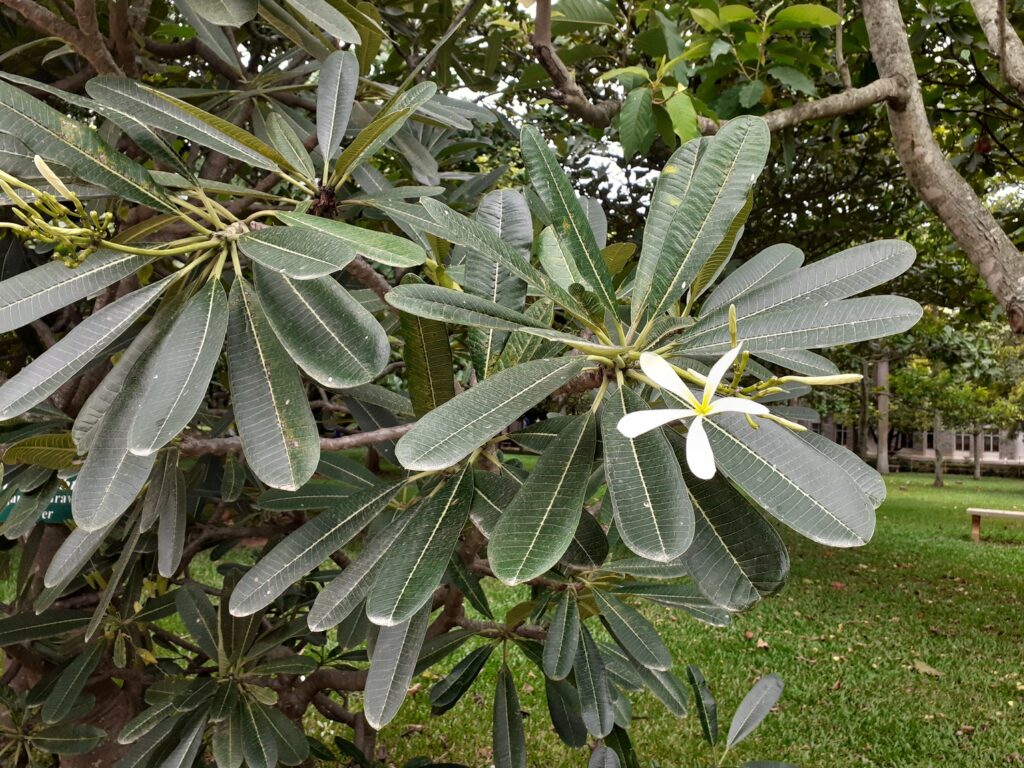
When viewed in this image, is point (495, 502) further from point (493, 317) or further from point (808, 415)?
point (808, 415)

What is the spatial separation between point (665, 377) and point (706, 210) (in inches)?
10.3

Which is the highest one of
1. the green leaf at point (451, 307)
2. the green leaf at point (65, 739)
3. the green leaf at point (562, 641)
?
the green leaf at point (451, 307)

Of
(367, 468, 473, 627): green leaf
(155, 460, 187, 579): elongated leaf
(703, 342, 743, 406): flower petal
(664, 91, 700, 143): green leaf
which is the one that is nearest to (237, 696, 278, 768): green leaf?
(155, 460, 187, 579): elongated leaf

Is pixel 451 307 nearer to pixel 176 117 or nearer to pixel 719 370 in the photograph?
pixel 719 370

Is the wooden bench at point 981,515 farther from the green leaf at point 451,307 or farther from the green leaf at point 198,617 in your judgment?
the green leaf at point 451,307

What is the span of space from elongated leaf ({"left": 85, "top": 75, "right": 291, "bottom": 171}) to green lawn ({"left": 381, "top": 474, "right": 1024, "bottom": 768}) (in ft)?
6.27

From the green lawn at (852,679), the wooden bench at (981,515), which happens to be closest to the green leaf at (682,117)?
the green lawn at (852,679)

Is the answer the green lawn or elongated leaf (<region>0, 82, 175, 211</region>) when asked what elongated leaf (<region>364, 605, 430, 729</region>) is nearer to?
elongated leaf (<region>0, 82, 175, 211</region>)

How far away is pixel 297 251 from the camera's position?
0.65 meters

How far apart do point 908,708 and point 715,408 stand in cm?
390

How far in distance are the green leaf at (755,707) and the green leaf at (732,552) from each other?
91cm

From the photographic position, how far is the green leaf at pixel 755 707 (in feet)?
4.69

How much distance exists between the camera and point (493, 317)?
0.69 metres

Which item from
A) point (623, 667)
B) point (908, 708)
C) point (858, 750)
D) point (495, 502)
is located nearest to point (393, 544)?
point (495, 502)
